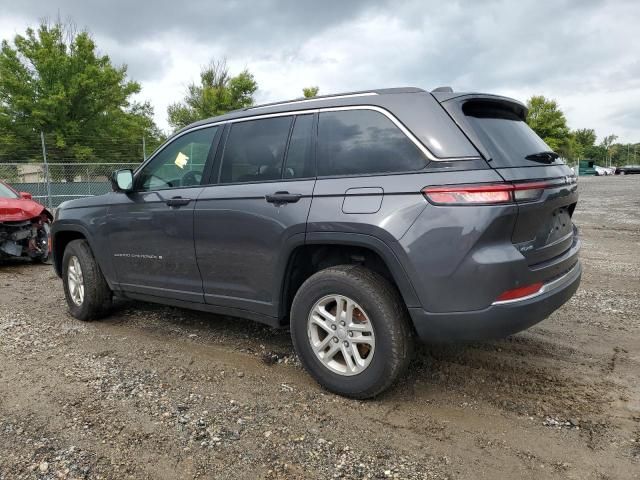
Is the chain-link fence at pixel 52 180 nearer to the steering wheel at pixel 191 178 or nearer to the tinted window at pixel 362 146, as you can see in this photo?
the steering wheel at pixel 191 178

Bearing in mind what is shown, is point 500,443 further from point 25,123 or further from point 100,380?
point 25,123

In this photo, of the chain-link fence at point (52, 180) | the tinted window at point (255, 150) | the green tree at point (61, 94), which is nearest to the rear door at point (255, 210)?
the tinted window at point (255, 150)

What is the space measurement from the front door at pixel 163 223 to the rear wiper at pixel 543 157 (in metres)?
2.38

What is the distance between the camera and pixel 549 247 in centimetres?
304

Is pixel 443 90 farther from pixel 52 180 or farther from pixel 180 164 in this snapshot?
pixel 52 180

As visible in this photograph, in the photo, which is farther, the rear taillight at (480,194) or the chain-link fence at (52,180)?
the chain-link fence at (52,180)

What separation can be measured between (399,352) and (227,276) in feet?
A: 4.82

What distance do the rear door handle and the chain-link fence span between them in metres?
13.7

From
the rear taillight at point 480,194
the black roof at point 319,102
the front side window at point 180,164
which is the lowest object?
the rear taillight at point 480,194

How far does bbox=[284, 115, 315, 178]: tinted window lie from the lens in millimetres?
3412

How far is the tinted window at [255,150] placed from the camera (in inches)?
142

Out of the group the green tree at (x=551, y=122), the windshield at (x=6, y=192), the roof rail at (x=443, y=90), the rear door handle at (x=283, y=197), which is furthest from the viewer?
the green tree at (x=551, y=122)

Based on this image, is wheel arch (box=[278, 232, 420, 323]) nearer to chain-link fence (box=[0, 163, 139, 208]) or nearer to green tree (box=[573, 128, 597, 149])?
chain-link fence (box=[0, 163, 139, 208])

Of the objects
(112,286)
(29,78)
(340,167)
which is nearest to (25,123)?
(29,78)
